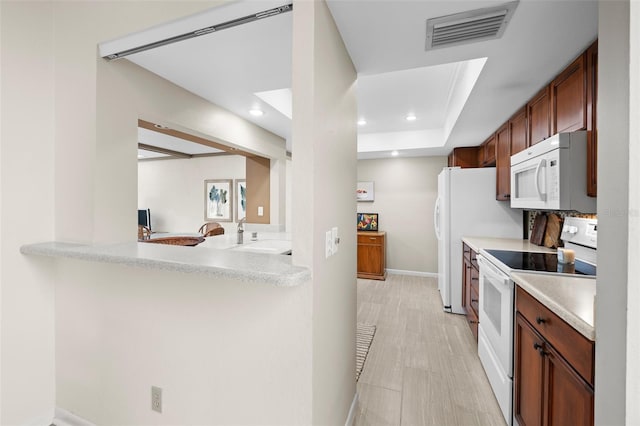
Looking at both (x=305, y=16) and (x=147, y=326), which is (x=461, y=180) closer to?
(x=305, y=16)

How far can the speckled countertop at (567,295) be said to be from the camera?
0.94m

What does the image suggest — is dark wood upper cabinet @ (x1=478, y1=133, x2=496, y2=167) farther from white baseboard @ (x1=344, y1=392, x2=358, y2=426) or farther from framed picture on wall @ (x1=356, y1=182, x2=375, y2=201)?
white baseboard @ (x1=344, y1=392, x2=358, y2=426)

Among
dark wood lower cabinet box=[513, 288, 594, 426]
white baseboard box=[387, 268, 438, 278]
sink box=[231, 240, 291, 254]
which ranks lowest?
white baseboard box=[387, 268, 438, 278]

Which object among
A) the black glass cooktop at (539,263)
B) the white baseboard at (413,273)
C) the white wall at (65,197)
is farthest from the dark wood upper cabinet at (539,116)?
the white baseboard at (413,273)

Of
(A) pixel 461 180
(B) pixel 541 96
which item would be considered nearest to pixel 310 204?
(B) pixel 541 96

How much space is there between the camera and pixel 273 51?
5.52 ft

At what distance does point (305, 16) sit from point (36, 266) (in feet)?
6.27

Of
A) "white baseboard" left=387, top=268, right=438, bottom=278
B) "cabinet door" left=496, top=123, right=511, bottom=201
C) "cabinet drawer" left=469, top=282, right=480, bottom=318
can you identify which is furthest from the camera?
"white baseboard" left=387, top=268, right=438, bottom=278

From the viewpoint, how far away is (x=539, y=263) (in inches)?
Result: 72.6

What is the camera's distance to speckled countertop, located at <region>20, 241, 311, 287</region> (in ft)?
3.10

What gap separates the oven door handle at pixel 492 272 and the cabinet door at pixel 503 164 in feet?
3.46

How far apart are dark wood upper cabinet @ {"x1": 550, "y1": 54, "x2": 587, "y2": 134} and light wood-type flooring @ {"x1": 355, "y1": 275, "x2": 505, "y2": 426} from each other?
186 cm

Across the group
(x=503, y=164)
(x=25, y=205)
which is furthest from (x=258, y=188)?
(x=503, y=164)

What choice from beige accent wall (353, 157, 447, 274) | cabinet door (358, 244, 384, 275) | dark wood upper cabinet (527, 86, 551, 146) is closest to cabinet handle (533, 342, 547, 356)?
dark wood upper cabinet (527, 86, 551, 146)
